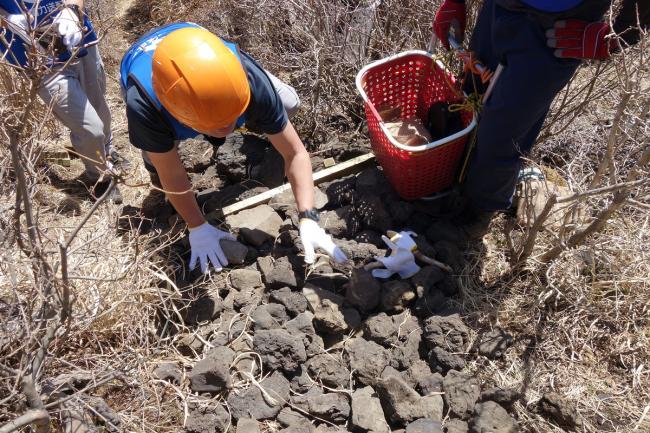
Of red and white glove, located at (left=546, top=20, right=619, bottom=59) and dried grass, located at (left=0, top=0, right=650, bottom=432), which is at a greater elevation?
red and white glove, located at (left=546, top=20, right=619, bottom=59)

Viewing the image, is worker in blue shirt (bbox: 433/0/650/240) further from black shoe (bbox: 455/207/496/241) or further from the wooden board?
the wooden board

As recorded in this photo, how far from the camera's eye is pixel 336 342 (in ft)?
8.11

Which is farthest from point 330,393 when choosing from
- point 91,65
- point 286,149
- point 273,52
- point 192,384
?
point 273,52

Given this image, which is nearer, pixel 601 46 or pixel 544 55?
pixel 601 46

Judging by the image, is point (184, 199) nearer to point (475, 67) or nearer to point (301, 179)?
point (301, 179)

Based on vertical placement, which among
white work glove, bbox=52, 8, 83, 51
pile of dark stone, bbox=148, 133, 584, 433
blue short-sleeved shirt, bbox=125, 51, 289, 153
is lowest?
pile of dark stone, bbox=148, 133, 584, 433

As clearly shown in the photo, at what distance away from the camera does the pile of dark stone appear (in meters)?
2.18

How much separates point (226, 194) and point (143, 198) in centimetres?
50

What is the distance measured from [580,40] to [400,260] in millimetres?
1185

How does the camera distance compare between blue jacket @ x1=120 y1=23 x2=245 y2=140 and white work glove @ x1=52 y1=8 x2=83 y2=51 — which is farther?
white work glove @ x1=52 y1=8 x2=83 y2=51

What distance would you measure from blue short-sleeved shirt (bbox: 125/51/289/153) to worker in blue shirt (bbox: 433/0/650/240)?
0.98 meters

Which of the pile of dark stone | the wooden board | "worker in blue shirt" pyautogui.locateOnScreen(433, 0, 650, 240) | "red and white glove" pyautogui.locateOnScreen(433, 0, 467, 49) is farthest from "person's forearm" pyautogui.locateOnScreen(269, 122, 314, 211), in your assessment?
"red and white glove" pyautogui.locateOnScreen(433, 0, 467, 49)

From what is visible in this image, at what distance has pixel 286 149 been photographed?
102 inches

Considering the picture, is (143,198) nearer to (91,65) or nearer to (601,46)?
(91,65)
